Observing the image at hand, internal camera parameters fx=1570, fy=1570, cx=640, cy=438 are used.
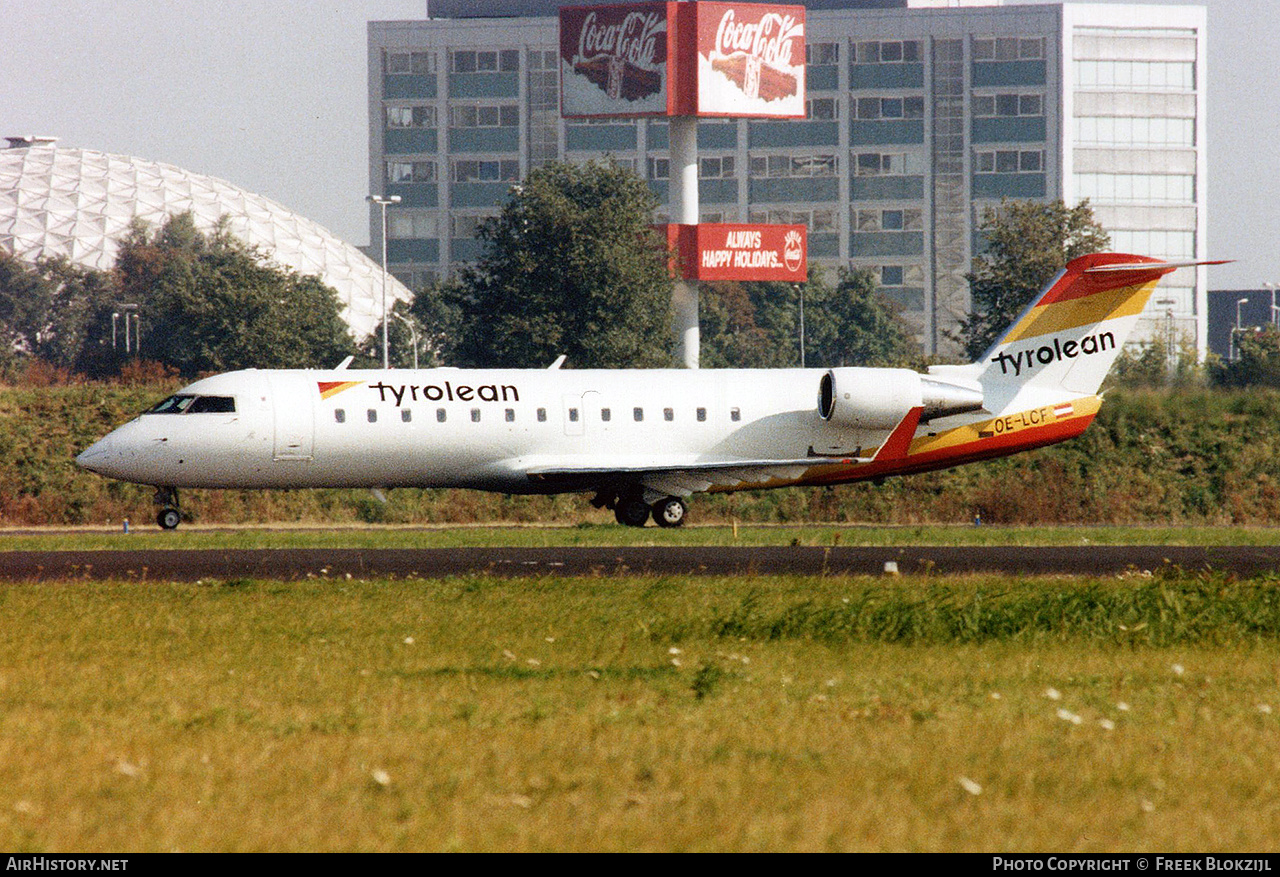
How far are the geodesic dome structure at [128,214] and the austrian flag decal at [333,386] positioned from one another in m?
104

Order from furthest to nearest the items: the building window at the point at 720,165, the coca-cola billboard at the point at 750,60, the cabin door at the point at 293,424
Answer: the building window at the point at 720,165, the coca-cola billboard at the point at 750,60, the cabin door at the point at 293,424

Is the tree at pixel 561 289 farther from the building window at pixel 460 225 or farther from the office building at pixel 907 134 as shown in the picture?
the building window at pixel 460 225

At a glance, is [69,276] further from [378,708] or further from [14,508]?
[378,708]

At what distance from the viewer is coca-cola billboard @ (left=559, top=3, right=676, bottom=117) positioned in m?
71.1

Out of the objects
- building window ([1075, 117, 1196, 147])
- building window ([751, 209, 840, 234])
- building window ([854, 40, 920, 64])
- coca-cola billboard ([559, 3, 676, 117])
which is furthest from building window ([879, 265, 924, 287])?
coca-cola billboard ([559, 3, 676, 117])

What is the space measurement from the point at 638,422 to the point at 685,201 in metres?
44.4

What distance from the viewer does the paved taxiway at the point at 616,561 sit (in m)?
19.6

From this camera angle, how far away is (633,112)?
2825 inches

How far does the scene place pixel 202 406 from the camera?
2995 cm

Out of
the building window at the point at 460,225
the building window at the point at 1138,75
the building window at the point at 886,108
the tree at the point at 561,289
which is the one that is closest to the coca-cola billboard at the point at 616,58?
the tree at the point at 561,289

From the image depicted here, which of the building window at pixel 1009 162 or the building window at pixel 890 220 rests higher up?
the building window at pixel 1009 162

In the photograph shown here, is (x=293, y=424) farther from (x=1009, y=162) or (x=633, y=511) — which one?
(x=1009, y=162)

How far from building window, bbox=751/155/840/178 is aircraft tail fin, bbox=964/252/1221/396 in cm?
11180

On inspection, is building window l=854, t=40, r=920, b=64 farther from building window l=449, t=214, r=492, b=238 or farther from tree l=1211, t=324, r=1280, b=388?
tree l=1211, t=324, r=1280, b=388
